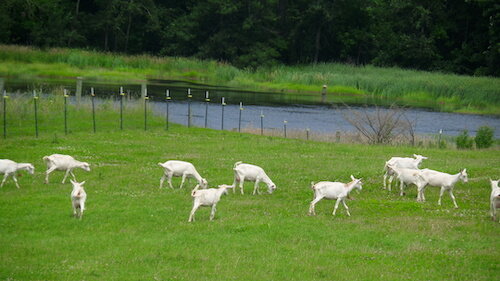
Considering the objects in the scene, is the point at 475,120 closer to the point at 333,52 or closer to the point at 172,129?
the point at 172,129

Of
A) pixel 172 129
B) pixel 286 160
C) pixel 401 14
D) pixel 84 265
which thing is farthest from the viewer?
pixel 401 14

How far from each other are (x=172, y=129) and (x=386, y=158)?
522 inches

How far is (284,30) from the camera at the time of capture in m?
109

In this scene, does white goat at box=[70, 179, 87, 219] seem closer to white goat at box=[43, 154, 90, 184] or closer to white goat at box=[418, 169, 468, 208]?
white goat at box=[43, 154, 90, 184]

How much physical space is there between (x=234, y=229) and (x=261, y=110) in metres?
41.4

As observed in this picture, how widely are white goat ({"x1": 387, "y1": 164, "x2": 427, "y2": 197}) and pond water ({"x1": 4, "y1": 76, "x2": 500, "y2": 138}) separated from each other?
21.5m

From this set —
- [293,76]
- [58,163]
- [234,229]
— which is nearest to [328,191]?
[234,229]

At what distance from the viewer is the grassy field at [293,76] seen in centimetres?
7562

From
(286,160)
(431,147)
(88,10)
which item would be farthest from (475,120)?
(88,10)

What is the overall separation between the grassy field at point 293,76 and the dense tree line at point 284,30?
7.37 m

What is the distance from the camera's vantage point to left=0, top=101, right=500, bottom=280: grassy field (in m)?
16.4

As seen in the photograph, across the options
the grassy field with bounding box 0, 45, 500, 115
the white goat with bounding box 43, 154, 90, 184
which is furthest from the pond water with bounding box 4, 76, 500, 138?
the white goat with bounding box 43, 154, 90, 184

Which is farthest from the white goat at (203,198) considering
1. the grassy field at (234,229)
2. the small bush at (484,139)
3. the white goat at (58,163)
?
the small bush at (484,139)

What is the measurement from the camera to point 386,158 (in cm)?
3506
